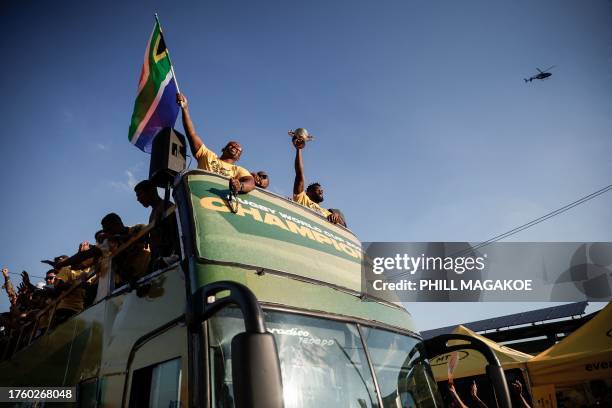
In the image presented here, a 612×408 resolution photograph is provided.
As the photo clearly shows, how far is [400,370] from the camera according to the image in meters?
2.87

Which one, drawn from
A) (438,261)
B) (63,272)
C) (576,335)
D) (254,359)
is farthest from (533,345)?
(254,359)

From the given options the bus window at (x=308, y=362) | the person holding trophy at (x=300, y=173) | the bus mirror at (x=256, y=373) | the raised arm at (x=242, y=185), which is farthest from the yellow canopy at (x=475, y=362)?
the bus mirror at (x=256, y=373)

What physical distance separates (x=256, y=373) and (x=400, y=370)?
1734 mm

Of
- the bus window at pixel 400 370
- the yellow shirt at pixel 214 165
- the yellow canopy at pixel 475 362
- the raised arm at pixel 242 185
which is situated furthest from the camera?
the yellow canopy at pixel 475 362

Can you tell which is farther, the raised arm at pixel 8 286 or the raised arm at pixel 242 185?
the raised arm at pixel 8 286

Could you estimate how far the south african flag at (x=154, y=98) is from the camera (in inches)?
202

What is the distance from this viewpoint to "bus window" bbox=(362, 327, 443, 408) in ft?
8.68

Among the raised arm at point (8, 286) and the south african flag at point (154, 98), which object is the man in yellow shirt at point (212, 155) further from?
the raised arm at point (8, 286)

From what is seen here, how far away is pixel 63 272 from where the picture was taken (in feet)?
21.1

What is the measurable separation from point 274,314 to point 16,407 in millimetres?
3883

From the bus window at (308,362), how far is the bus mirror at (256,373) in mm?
705

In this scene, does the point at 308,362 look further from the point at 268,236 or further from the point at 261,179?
the point at 261,179

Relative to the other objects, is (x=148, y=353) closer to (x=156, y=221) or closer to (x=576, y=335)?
(x=156, y=221)

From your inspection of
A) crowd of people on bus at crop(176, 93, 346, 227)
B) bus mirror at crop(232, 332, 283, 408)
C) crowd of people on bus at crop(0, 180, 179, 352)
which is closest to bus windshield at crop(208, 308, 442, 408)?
bus mirror at crop(232, 332, 283, 408)
